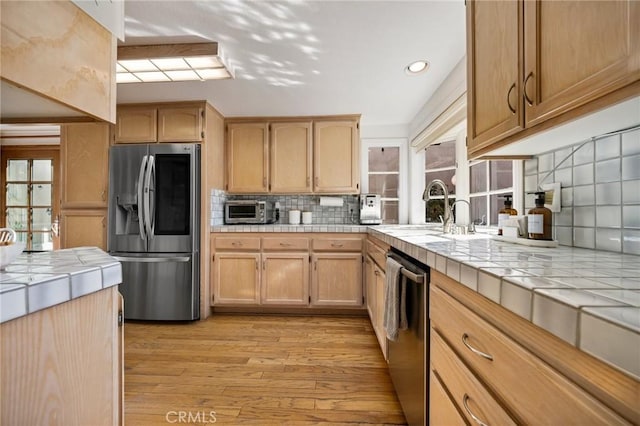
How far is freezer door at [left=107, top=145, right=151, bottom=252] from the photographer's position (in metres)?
2.90

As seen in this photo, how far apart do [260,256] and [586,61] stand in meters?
2.79

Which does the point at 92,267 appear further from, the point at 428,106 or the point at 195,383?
the point at 428,106

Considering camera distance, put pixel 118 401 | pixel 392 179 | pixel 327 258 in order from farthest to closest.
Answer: pixel 392 179 → pixel 327 258 → pixel 118 401

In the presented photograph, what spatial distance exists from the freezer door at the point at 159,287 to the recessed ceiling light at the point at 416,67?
2560mm

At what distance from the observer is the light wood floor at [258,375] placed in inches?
61.2

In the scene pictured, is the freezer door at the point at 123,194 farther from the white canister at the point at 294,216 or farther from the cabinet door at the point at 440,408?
the cabinet door at the point at 440,408

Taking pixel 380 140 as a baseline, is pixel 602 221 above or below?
below

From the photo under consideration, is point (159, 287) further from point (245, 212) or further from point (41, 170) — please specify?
point (41, 170)

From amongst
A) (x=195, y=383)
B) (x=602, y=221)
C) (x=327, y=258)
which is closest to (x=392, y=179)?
(x=327, y=258)

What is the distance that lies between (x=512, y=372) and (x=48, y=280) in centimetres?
98

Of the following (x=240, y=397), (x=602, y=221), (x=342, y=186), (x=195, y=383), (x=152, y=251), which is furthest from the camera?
(x=342, y=186)

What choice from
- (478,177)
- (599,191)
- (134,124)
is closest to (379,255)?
(478,177)

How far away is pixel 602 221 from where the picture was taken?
1105 millimetres

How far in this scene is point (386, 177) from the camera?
12.3 feet
